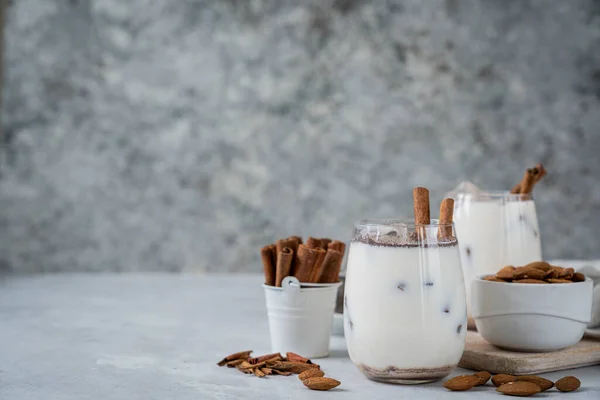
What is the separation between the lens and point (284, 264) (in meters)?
1.24

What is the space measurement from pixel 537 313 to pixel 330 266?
34cm

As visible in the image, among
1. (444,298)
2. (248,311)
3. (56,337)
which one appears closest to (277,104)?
(248,311)

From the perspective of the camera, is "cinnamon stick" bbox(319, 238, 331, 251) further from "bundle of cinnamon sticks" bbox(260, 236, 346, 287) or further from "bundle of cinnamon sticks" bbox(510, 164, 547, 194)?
"bundle of cinnamon sticks" bbox(510, 164, 547, 194)

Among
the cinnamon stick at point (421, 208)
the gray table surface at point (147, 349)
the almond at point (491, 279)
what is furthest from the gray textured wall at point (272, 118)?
the cinnamon stick at point (421, 208)

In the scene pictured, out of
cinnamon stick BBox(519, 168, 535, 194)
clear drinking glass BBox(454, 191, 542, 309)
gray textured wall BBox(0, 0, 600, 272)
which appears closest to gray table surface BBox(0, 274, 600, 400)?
clear drinking glass BBox(454, 191, 542, 309)

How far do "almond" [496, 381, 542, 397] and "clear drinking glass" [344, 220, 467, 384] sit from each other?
0.08 m

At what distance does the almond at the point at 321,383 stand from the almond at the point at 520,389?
22cm

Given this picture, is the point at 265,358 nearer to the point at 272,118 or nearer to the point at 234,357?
the point at 234,357

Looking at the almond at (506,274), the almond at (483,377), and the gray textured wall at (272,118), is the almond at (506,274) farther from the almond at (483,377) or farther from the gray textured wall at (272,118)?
the gray textured wall at (272,118)

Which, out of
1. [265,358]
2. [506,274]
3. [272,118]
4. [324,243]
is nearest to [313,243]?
[324,243]

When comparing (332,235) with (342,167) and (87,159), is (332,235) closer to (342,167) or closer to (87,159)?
(342,167)

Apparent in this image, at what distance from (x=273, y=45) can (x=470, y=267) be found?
189 cm

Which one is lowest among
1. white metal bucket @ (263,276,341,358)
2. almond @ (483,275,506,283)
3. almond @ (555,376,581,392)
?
almond @ (555,376,581,392)

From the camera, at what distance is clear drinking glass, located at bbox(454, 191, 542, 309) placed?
1323 millimetres
